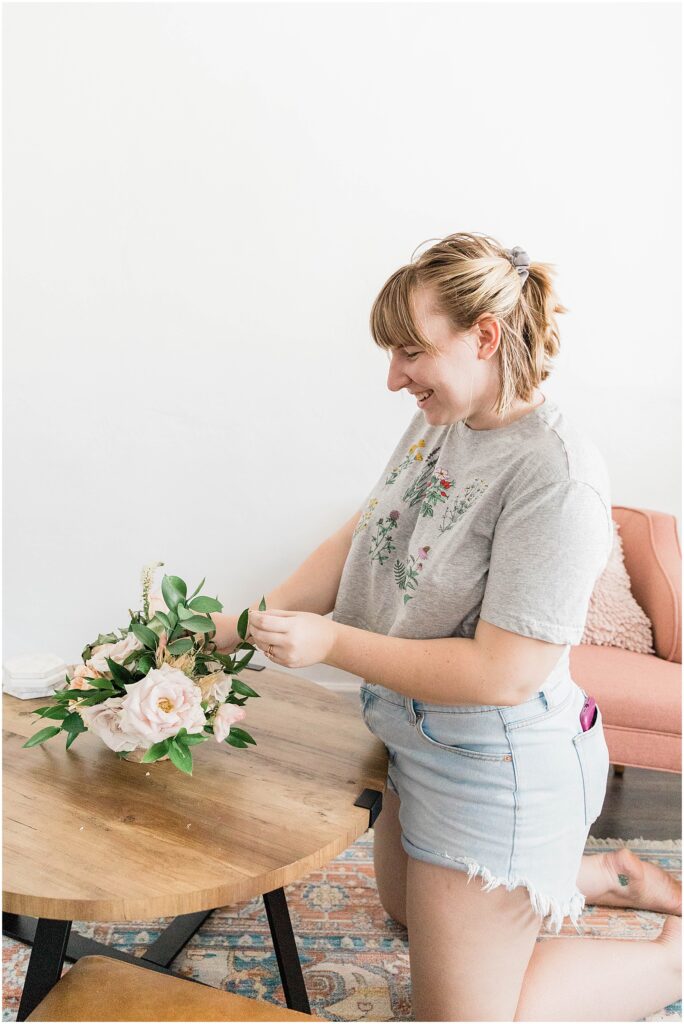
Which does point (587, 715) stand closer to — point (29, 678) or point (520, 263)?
point (520, 263)

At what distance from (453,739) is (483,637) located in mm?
213

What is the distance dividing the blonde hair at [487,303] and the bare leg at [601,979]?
100 centimetres

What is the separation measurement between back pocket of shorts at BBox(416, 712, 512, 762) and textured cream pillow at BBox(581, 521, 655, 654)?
3.40 feet

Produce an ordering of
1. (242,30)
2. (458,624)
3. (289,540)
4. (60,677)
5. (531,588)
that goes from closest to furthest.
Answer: (531,588) < (458,624) < (60,677) < (242,30) < (289,540)

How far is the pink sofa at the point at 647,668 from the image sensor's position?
1.97 m

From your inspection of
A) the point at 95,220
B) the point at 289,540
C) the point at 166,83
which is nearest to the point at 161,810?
the point at 289,540

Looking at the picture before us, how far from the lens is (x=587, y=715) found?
1365mm

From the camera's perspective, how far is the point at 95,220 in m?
2.56

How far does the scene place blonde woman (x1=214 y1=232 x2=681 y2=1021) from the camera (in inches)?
45.7

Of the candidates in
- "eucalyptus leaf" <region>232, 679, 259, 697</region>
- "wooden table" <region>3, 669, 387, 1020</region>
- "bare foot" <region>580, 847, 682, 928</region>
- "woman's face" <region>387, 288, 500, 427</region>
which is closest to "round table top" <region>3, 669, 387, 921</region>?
"wooden table" <region>3, 669, 387, 1020</region>

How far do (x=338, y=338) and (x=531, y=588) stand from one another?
5.31 ft

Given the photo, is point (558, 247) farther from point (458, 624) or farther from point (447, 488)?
point (458, 624)

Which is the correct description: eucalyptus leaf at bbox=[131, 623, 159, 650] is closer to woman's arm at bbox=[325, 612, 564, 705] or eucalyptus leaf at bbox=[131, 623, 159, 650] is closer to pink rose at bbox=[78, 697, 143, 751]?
pink rose at bbox=[78, 697, 143, 751]

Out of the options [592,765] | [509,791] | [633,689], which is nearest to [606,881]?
[633,689]
